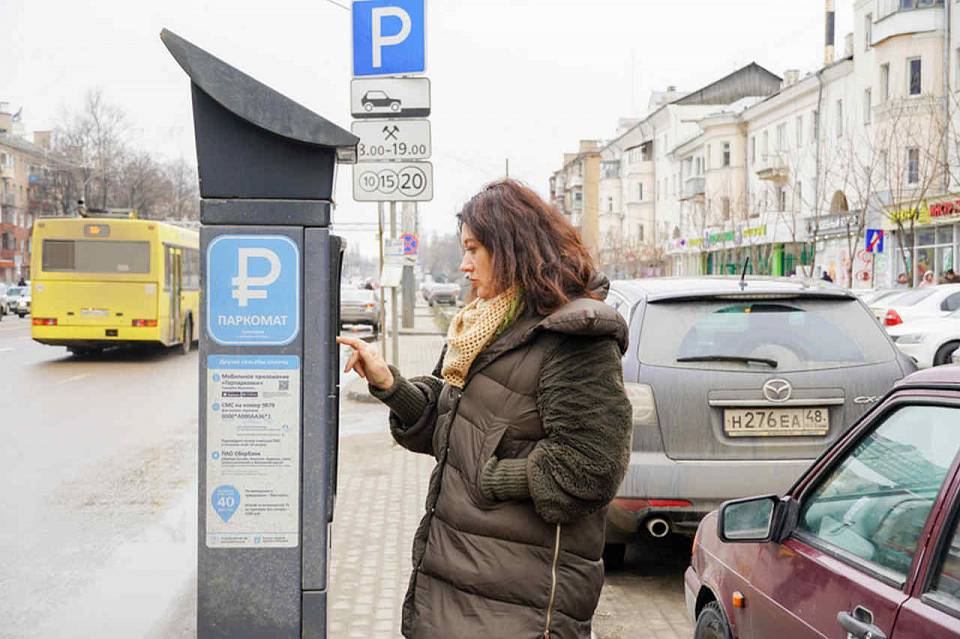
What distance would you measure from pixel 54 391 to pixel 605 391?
1520 cm

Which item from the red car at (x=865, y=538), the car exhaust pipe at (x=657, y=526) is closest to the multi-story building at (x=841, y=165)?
the car exhaust pipe at (x=657, y=526)

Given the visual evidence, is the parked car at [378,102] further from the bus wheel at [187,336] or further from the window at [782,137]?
the window at [782,137]

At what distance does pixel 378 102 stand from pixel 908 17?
Answer: 3130 cm

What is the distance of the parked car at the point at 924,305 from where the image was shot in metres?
19.9

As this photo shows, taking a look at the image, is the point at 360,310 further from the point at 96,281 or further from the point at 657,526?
the point at 657,526

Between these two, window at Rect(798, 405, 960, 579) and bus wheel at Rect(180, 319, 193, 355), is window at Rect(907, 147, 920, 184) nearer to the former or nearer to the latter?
bus wheel at Rect(180, 319, 193, 355)

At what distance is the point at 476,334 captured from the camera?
276cm

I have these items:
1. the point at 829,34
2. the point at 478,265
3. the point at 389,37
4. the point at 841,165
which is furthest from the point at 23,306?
the point at 478,265

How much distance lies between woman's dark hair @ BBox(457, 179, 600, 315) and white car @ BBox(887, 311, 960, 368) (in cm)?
1626

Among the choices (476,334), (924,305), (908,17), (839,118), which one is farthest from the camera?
(839,118)

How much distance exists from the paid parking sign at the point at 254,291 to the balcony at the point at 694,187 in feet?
196

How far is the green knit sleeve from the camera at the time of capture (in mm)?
2590

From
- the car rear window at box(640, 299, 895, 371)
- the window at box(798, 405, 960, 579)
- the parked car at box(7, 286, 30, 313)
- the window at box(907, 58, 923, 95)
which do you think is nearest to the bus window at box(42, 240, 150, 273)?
the car rear window at box(640, 299, 895, 371)

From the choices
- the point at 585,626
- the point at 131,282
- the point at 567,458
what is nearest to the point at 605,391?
the point at 567,458
